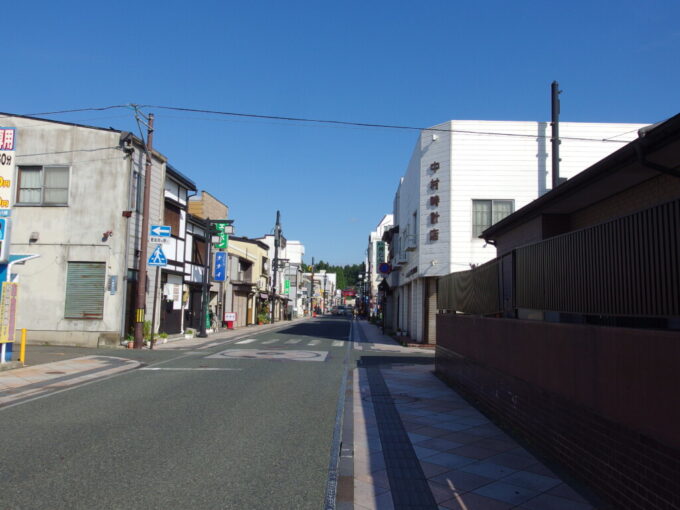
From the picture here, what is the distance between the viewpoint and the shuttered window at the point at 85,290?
20906mm

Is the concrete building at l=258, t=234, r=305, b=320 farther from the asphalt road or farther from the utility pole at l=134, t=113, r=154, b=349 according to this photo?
the asphalt road

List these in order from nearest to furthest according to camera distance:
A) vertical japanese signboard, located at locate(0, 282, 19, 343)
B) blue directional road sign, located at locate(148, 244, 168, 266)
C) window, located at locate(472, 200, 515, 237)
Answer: vertical japanese signboard, located at locate(0, 282, 19, 343) < blue directional road sign, located at locate(148, 244, 168, 266) < window, located at locate(472, 200, 515, 237)

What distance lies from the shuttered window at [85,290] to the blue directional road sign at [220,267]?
46.6 feet

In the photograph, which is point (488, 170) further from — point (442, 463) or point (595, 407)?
point (595, 407)

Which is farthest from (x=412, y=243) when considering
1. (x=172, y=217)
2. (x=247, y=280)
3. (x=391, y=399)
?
(x=247, y=280)

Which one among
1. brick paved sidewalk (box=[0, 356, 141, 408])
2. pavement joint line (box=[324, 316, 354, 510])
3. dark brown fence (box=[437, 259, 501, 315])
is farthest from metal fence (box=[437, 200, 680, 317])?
brick paved sidewalk (box=[0, 356, 141, 408])

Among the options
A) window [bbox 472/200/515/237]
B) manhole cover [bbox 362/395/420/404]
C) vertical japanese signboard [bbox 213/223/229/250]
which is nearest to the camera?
manhole cover [bbox 362/395/420/404]

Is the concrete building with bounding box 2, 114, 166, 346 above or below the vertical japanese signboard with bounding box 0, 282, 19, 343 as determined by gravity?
above

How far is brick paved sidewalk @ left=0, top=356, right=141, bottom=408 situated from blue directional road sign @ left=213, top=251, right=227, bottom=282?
18294mm

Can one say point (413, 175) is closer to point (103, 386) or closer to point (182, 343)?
point (182, 343)

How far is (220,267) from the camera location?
3550 cm

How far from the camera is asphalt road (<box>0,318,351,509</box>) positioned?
A: 5109mm

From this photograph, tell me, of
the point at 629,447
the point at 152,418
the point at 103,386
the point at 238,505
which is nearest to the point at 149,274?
the point at 103,386

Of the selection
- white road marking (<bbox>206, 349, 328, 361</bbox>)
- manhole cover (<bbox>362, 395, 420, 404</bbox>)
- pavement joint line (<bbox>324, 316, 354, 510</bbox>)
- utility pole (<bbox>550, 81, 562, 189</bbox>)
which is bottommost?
pavement joint line (<bbox>324, 316, 354, 510</bbox>)
